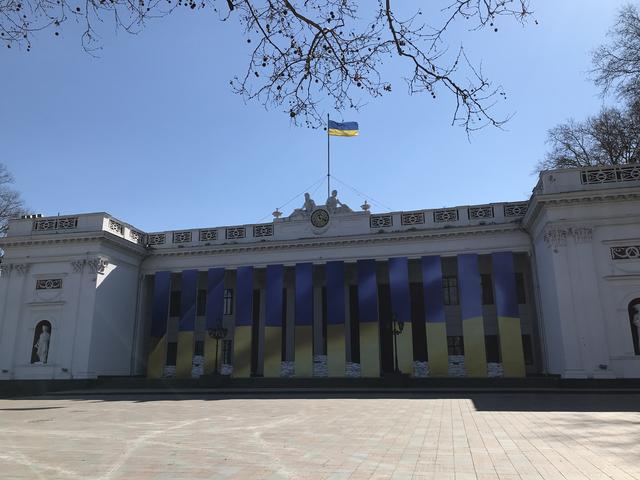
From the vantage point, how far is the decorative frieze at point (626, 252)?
21.9 metres

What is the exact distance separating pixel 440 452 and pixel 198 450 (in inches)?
152

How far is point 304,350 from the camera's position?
93.9 feet

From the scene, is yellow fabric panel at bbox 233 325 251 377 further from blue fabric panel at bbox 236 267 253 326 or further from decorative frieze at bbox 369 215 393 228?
→ decorative frieze at bbox 369 215 393 228

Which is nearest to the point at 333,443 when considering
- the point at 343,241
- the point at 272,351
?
the point at 272,351

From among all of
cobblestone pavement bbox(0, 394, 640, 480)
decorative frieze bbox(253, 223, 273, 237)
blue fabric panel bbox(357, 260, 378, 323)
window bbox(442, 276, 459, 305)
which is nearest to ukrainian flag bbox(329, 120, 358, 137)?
decorative frieze bbox(253, 223, 273, 237)

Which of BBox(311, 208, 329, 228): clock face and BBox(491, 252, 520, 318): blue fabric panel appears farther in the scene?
BBox(311, 208, 329, 228): clock face

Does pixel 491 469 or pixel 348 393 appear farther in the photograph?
pixel 348 393

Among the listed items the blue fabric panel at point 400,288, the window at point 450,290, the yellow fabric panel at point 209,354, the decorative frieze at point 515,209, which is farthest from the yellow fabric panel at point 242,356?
the decorative frieze at point 515,209

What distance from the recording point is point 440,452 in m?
7.51

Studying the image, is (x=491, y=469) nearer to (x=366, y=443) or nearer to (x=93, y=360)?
(x=366, y=443)

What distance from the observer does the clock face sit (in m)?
30.5

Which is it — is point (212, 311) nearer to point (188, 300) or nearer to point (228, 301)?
point (188, 300)

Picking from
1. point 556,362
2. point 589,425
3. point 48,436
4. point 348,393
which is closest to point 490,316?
point 556,362

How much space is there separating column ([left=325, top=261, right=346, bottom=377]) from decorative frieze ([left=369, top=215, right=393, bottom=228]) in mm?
3149
